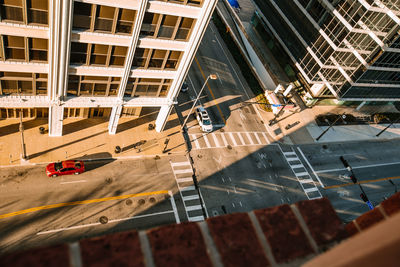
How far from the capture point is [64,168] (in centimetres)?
3622

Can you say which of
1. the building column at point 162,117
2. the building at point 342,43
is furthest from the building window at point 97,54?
the building at point 342,43

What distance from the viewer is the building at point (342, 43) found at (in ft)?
154

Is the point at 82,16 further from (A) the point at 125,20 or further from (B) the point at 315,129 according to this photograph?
(B) the point at 315,129

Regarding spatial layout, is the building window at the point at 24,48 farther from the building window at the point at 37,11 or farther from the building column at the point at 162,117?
the building column at the point at 162,117

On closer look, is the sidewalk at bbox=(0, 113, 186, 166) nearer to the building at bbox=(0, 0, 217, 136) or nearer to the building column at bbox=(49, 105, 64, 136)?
the building column at bbox=(49, 105, 64, 136)

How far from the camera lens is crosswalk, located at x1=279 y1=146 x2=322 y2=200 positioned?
46.4m

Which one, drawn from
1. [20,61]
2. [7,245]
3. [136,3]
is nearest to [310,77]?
[136,3]

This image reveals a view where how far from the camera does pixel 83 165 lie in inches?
1489

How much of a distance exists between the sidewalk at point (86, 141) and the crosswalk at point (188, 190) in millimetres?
2727

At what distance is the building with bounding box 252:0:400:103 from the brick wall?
158ft

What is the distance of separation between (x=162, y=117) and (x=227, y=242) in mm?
37975

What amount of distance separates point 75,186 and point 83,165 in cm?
273

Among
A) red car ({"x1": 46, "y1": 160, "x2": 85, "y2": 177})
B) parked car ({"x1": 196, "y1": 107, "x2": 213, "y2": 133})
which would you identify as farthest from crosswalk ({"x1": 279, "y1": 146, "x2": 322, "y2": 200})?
red car ({"x1": 46, "y1": 160, "x2": 85, "y2": 177})

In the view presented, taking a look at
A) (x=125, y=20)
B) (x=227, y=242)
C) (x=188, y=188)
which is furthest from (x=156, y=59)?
(x=227, y=242)
